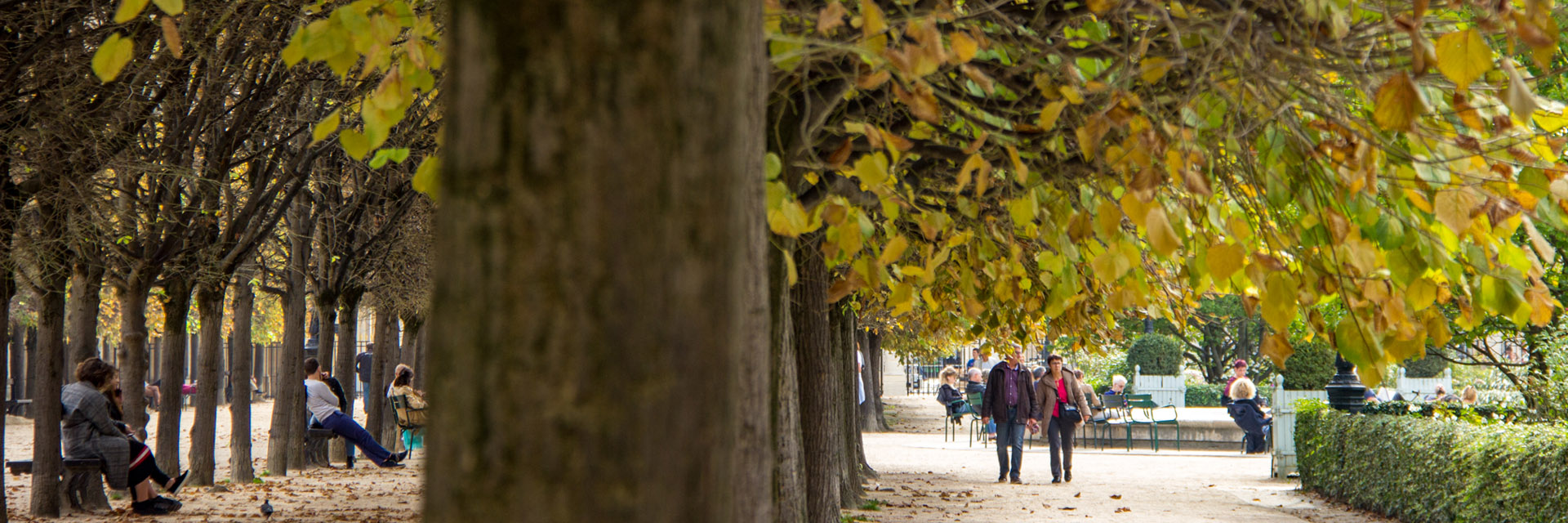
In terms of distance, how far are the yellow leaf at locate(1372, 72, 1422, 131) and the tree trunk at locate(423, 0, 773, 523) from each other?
6.81 ft

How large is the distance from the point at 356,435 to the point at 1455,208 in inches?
532

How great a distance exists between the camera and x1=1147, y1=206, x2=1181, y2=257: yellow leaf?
2.91m

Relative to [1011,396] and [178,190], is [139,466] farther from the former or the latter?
[1011,396]

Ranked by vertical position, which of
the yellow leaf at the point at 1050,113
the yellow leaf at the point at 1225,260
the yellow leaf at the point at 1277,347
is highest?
the yellow leaf at the point at 1050,113

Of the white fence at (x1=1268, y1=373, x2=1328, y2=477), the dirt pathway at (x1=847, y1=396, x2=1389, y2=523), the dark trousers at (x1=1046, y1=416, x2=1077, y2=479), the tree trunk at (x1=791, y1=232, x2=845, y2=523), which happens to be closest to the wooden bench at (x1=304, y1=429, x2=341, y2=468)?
the dirt pathway at (x1=847, y1=396, x2=1389, y2=523)

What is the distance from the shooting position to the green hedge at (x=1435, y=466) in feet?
27.0

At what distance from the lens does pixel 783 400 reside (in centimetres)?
536

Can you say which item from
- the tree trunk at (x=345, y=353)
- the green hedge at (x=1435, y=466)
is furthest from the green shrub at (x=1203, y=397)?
the tree trunk at (x=345, y=353)

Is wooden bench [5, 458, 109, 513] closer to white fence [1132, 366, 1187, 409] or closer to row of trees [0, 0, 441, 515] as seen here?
row of trees [0, 0, 441, 515]

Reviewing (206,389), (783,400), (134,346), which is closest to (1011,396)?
(206,389)

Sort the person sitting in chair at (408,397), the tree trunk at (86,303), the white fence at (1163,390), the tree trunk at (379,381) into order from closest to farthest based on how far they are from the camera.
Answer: the tree trunk at (86,303) < the person sitting in chair at (408,397) < the tree trunk at (379,381) < the white fence at (1163,390)

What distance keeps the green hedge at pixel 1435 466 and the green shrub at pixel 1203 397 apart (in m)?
24.6

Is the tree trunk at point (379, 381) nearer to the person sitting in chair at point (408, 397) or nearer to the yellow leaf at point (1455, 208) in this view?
the person sitting in chair at point (408, 397)

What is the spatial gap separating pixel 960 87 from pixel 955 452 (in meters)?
18.9
